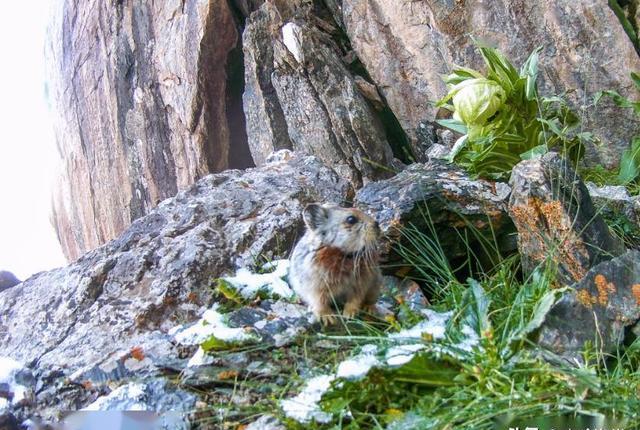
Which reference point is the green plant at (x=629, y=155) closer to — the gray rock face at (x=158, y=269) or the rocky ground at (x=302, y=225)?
the rocky ground at (x=302, y=225)

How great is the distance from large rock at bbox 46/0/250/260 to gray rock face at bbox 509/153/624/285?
516 centimetres

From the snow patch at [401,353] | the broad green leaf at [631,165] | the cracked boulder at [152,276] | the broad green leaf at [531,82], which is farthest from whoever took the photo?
the broad green leaf at [631,165]

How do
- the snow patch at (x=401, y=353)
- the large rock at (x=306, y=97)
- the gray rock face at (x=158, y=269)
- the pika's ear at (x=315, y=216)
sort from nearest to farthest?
1. the snow patch at (x=401, y=353)
2. the pika's ear at (x=315, y=216)
3. the gray rock face at (x=158, y=269)
4. the large rock at (x=306, y=97)

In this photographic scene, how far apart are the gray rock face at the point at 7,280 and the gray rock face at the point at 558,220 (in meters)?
5.41

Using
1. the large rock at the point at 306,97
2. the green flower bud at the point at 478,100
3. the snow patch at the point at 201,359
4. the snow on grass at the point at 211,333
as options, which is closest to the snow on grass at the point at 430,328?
the snow on grass at the point at 211,333

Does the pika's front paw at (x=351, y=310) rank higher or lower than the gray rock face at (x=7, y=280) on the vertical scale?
lower

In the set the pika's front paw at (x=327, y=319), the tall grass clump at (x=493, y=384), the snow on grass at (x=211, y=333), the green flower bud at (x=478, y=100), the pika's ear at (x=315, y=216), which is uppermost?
the green flower bud at (x=478, y=100)

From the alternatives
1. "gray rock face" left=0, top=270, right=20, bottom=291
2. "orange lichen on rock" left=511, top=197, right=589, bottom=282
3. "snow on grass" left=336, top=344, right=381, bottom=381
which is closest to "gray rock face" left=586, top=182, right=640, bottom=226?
"orange lichen on rock" left=511, top=197, right=589, bottom=282

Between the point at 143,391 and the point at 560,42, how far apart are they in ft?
17.7

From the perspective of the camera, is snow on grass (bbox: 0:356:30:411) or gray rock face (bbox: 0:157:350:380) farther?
gray rock face (bbox: 0:157:350:380)

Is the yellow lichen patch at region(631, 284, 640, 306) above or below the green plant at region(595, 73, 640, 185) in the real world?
below

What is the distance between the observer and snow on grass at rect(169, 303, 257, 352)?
13.3ft

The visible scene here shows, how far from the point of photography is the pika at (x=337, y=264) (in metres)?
4.40

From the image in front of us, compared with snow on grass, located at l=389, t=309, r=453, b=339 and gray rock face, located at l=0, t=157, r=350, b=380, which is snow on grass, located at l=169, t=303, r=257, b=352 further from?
snow on grass, located at l=389, t=309, r=453, b=339
